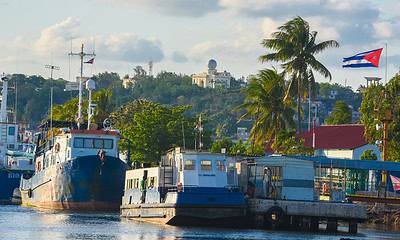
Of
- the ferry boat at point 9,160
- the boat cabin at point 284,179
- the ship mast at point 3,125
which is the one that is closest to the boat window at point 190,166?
the boat cabin at point 284,179

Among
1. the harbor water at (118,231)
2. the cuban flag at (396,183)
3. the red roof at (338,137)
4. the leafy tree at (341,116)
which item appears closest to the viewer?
the harbor water at (118,231)

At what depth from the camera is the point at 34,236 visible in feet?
241

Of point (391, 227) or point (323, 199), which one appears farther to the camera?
point (391, 227)

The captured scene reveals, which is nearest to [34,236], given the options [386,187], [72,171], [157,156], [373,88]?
[72,171]

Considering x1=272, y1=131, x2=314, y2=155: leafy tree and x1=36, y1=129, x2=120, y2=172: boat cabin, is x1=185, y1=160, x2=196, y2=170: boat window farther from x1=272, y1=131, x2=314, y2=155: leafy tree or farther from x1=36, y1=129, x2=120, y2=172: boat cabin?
x1=272, y1=131, x2=314, y2=155: leafy tree

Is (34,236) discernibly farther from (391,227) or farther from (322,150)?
(322,150)

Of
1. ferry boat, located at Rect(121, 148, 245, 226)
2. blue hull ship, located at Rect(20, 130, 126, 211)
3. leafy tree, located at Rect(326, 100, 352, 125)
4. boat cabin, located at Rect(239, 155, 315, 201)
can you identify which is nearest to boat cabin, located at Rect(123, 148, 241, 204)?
ferry boat, located at Rect(121, 148, 245, 226)

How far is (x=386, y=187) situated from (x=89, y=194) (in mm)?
25403

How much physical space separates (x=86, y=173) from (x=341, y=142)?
50.1 meters

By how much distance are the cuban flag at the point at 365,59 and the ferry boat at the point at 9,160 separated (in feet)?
141

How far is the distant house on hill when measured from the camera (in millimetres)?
141375

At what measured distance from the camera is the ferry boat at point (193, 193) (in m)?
79.0

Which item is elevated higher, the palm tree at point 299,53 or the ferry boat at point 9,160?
the palm tree at point 299,53

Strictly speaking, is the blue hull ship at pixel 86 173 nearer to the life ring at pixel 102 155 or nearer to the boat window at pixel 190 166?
the life ring at pixel 102 155
